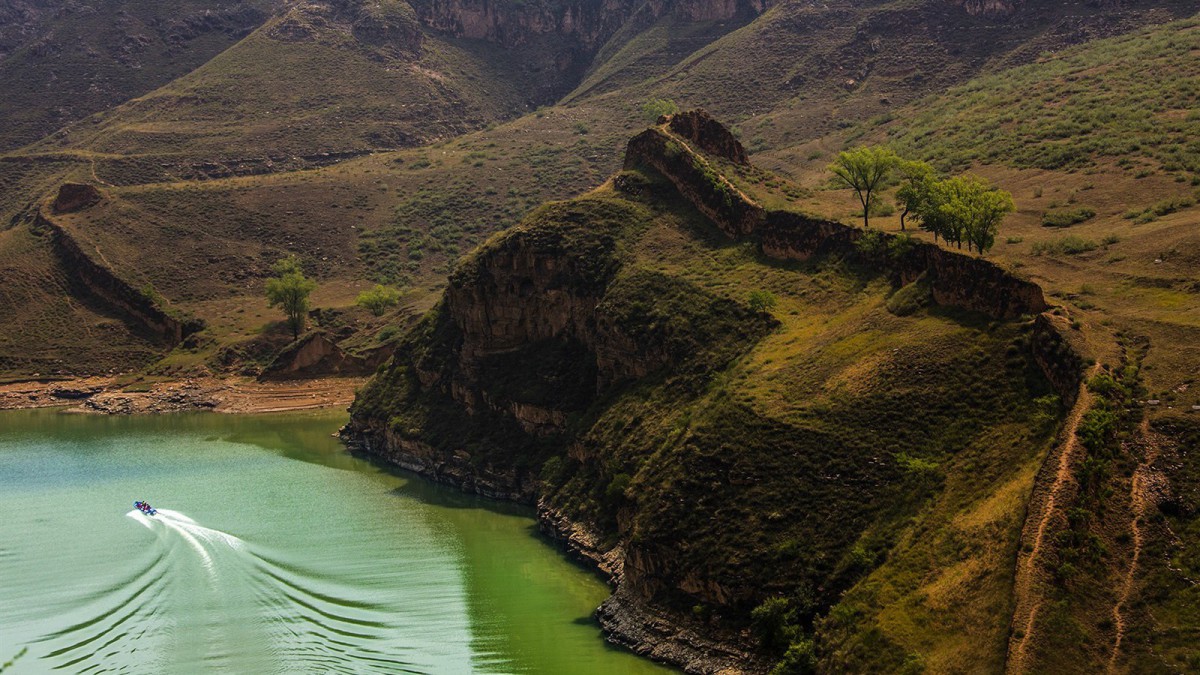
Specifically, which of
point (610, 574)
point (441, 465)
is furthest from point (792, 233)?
point (441, 465)

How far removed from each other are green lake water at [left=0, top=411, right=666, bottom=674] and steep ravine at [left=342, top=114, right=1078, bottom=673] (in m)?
3.04

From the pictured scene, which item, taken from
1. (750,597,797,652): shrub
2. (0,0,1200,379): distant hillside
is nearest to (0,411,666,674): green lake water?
(750,597,797,652): shrub

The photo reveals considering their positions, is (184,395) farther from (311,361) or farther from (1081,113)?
(1081,113)

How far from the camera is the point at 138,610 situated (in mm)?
59438

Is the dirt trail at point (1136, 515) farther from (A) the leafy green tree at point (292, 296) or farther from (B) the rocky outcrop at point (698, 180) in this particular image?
(A) the leafy green tree at point (292, 296)

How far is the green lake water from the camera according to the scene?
5369 centimetres

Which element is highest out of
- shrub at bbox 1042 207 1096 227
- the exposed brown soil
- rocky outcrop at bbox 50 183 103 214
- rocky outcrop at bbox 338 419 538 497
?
rocky outcrop at bbox 50 183 103 214

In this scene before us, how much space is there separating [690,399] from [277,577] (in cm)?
2226

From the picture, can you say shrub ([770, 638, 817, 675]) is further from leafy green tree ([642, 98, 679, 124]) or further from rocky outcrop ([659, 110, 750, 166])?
leafy green tree ([642, 98, 679, 124])

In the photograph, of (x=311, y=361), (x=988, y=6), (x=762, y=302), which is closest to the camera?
(x=762, y=302)

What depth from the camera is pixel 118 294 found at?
13525cm

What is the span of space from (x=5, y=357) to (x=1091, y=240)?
103m

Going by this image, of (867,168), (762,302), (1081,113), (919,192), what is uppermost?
(1081,113)

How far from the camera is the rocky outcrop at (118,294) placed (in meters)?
131
